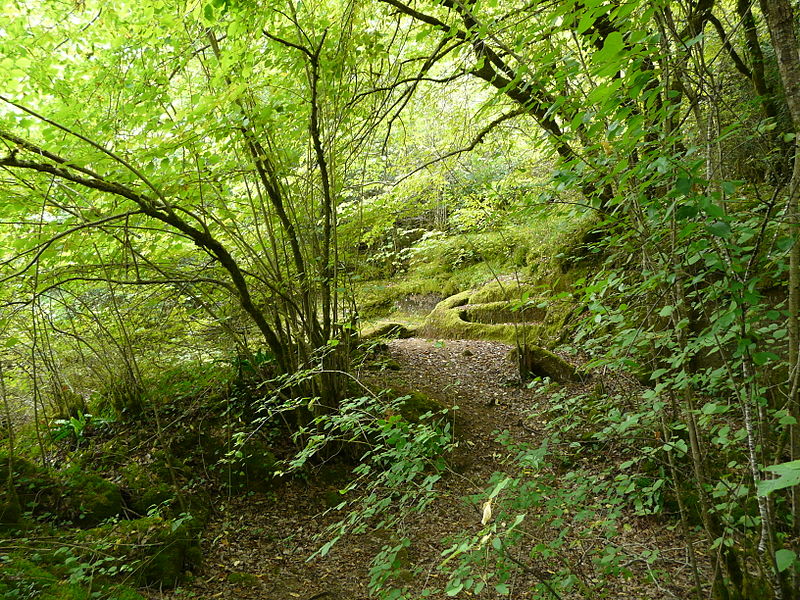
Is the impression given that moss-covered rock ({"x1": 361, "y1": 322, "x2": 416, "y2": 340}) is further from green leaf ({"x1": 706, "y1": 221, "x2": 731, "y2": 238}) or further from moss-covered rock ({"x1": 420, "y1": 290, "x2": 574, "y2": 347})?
green leaf ({"x1": 706, "y1": 221, "x2": 731, "y2": 238})

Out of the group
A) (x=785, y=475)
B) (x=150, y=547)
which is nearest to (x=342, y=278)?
(x=150, y=547)

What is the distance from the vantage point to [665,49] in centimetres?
183

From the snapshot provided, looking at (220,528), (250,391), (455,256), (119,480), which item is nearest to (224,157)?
(250,391)

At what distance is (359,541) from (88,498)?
87.0 inches

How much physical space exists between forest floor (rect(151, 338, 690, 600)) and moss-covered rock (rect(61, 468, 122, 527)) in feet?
2.59

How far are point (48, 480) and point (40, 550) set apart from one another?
99cm

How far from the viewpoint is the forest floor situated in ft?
10.3

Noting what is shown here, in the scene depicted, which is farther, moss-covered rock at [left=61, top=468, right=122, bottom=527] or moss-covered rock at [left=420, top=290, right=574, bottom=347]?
moss-covered rock at [left=420, top=290, right=574, bottom=347]

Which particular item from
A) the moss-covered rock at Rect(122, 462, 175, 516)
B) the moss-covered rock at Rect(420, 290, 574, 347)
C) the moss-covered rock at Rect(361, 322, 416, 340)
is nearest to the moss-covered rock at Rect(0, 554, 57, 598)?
the moss-covered rock at Rect(122, 462, 175, 516)

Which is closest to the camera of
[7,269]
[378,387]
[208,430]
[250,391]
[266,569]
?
[7,269]

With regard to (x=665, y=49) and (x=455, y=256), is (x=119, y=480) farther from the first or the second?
(x=455, y=256)

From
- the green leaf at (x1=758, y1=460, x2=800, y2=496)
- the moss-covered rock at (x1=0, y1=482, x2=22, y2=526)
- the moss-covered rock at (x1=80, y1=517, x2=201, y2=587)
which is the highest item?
the green leaf at (x1=758, y1=460, x2=800, y2=496)

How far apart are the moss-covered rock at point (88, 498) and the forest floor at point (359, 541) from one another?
0.79 m

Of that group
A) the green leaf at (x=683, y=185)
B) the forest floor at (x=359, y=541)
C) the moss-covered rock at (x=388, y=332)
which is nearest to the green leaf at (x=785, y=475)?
the green leaf at (x=683, y=185)
